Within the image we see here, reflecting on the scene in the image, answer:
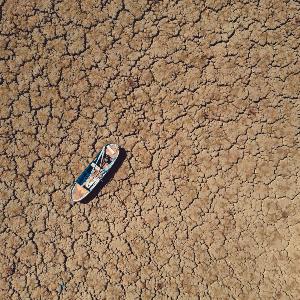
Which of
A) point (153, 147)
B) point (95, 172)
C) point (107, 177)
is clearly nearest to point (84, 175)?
point (95, 172)

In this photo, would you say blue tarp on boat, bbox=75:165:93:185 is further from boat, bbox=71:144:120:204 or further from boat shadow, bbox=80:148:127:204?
boat shadow, bbox=80:148:127:204

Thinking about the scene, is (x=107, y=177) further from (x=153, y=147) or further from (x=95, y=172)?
(x=153, y=147)

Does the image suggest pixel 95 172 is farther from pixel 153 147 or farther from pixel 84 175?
pixel 153 147

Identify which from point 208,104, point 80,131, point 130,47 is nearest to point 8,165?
point 80,131

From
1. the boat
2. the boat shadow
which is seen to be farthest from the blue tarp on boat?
the boat shadow

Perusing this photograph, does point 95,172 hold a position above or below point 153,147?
above

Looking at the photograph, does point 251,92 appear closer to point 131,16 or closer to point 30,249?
point 131,16
